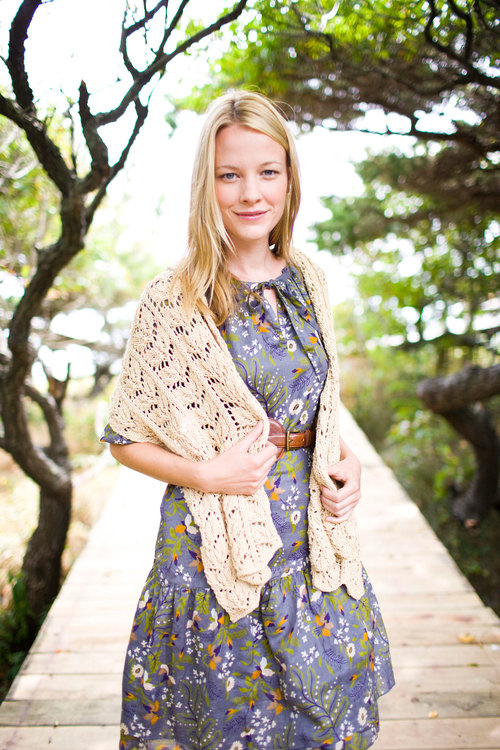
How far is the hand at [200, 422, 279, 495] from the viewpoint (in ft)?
4.40

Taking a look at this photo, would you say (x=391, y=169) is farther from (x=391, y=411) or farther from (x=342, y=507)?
(x=391, y=411)

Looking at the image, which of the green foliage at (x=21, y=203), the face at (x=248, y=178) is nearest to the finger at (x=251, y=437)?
the face at (x=248, y=178)

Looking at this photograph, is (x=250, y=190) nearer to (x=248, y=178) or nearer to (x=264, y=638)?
(x=248, y=178)

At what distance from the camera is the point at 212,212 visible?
1.44 metres

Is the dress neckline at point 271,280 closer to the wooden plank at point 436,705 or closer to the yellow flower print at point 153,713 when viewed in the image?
the yellow flower print at point 153,713

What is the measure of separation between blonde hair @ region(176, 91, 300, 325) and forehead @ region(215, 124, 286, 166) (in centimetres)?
1

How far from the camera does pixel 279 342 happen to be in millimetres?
1451

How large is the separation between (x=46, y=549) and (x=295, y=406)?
8.36 ft

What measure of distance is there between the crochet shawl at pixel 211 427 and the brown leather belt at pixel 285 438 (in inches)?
1.8

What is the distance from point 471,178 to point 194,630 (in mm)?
3414

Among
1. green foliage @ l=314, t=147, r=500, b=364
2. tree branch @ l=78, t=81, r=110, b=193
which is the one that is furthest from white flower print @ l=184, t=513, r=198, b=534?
green foliage @ l=314, t=147, r=500, b=364

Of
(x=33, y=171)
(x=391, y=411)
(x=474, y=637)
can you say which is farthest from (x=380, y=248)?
(x=474, y=637)

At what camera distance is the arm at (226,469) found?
1342mm

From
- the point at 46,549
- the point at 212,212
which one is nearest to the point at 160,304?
the point at 212,212
